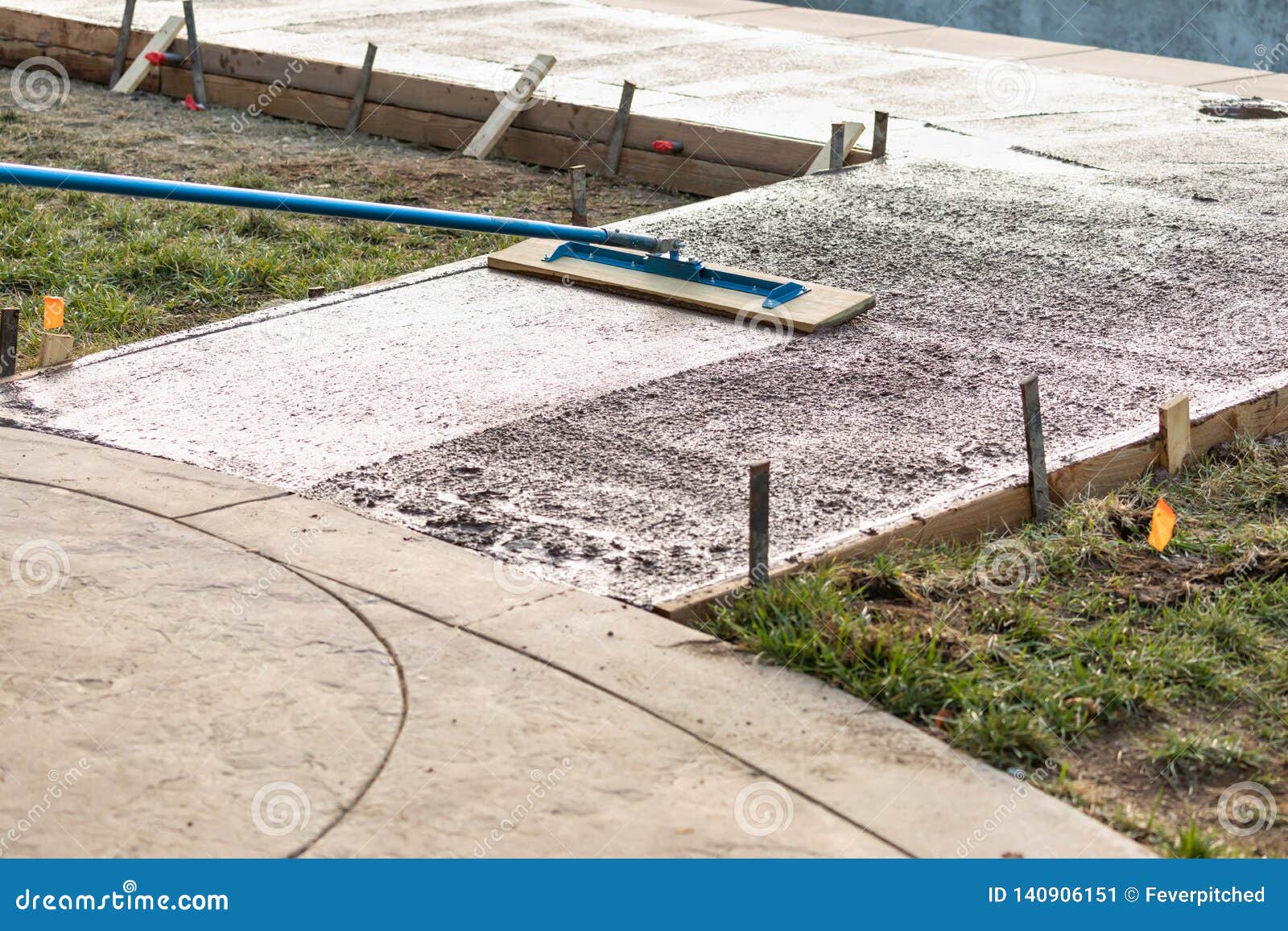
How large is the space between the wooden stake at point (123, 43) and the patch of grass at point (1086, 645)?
9.63 meters

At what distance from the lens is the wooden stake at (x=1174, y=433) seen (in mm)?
4676

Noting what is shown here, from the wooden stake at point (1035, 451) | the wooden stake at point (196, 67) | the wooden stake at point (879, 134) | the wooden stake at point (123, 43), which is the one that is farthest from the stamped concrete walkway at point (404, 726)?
the wooden stake at point (123, 43)

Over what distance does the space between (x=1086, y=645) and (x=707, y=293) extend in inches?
113

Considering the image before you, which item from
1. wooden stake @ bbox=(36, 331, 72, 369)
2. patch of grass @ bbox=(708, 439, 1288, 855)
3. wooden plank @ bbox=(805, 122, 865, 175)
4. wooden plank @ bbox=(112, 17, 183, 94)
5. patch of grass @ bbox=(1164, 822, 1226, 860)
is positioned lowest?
patch of grass @ bbox=(1164, 822, 1226, 860)

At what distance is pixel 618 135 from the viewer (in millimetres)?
9258

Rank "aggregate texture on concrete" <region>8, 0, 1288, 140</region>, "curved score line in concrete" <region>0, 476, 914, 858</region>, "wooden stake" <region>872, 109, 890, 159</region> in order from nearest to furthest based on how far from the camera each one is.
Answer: "curved score line in concrete" <region>0, 476, 914, 858</region>
"wooden stake" <region>872, 109, 890, 159</region>
"aggregate texture on concrete" <region>8, 0, 1288, 140</region>

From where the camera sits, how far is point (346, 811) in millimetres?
2961

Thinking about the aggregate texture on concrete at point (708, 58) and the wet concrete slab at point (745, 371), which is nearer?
the wet concrete slab at point (745, 371)

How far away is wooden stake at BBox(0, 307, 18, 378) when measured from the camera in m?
5.34

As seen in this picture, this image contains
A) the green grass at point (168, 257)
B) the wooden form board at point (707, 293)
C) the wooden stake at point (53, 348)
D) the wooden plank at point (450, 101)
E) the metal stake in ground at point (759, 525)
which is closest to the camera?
the metal stake in ground at point (759, 525)

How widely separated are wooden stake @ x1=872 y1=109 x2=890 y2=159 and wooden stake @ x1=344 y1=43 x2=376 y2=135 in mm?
3765

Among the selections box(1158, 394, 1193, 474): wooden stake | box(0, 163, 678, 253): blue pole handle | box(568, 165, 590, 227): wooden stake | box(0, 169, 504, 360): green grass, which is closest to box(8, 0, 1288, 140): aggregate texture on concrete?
box(568, 165, 590, 227): wooden stake

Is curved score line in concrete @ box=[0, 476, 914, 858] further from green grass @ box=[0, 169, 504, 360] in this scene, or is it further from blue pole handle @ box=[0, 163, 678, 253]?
green grass @ box=[0, 169, 504, 360]

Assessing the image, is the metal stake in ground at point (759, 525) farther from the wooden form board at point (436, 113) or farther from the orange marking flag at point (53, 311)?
the wooden form board at point (436, 113)
